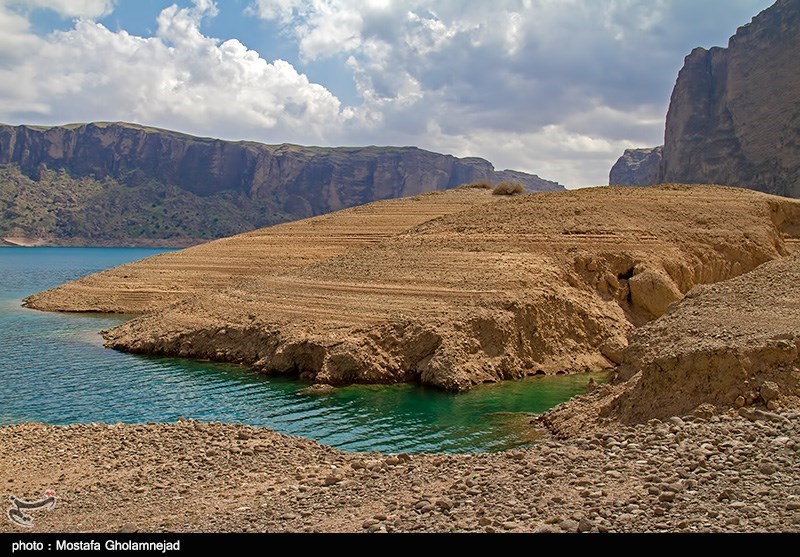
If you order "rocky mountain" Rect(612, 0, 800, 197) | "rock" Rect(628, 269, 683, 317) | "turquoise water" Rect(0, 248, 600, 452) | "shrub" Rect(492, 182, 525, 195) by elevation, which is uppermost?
"rocky mountain" Rect(612, 0, 800, 197)

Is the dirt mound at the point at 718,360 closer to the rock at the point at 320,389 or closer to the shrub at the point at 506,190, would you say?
the rock at the point at 320,389

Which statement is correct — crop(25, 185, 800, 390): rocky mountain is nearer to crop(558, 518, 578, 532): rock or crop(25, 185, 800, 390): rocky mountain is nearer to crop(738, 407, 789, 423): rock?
crop(738, 407, 789, 423): rock

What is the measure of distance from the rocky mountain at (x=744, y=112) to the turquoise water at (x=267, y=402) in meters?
72.7

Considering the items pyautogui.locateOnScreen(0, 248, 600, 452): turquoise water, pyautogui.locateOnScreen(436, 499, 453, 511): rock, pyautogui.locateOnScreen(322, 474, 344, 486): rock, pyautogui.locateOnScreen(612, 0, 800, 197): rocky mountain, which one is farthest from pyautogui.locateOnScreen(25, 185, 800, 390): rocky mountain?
pyautogui.locateOnScreen(612, 0, 800, 197): rocky mountain

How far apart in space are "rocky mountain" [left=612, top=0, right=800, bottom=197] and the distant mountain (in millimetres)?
79574

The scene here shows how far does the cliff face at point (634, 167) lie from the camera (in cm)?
15438

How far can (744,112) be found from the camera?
93.0 m

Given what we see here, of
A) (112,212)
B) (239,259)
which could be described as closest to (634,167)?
(112,212)

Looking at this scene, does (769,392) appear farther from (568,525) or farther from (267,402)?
(267,402)

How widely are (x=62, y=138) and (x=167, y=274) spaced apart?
147226 millimetres

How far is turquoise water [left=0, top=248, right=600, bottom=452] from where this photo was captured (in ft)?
53.2

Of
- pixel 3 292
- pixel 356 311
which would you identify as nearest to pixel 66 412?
pixel 356 311

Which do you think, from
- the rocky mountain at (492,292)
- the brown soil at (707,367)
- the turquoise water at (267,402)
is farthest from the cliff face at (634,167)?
the brown soil at (707,367)
